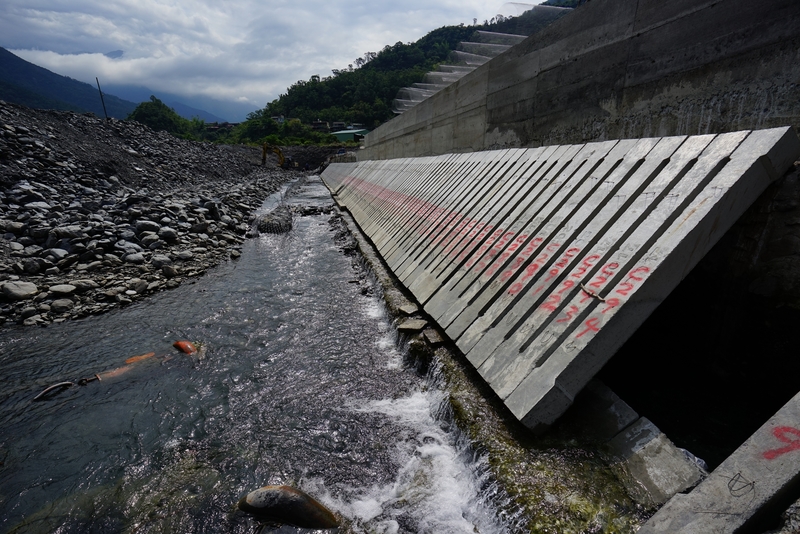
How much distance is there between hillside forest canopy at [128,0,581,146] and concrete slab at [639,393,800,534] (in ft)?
246

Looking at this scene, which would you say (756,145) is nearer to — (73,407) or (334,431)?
(334,431)

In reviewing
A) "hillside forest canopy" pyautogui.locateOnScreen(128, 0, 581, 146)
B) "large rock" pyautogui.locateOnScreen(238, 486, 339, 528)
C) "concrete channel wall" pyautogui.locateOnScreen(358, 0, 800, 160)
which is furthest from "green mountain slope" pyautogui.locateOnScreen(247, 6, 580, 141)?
"large rock" pyautogui.locateOnScreen(238, 486, 339, 528)

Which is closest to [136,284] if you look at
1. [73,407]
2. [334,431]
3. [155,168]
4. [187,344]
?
[187,344]

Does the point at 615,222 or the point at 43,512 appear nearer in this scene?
the point at 43,512

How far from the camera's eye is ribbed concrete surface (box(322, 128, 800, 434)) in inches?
105

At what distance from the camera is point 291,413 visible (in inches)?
159

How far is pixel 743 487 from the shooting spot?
1.71 m

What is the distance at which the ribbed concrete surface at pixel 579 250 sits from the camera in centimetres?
266

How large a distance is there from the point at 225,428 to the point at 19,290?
5.93 m

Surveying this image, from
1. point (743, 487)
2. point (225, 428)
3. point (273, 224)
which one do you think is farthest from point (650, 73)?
point (273, 224)

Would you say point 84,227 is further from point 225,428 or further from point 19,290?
point 225,428

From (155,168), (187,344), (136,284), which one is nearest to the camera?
(187,344)

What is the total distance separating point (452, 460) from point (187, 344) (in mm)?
4261

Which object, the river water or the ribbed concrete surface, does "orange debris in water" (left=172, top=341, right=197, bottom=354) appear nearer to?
the river water
